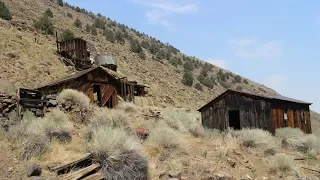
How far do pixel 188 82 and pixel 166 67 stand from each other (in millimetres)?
5158

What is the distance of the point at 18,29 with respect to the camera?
39.3 metres

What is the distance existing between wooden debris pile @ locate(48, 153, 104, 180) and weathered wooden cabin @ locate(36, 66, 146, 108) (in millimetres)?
15405

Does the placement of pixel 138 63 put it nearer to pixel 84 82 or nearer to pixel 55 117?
pixel 84 82

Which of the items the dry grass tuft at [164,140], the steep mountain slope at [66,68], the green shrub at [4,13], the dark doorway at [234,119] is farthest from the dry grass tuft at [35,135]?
the green shrub at [4,13]

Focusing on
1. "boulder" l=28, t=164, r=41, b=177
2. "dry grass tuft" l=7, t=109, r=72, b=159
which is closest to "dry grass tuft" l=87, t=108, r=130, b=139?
"dry grass tuft" l=7, t=109, r=72, b=159

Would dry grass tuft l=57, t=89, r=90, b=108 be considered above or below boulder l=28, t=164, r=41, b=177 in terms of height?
above

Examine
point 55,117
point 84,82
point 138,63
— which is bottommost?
point 55,117

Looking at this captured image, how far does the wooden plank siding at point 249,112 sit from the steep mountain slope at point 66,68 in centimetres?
1276

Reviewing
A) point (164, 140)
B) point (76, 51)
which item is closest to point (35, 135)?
point (164, 140)

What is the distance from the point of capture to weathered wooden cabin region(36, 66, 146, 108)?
2595 centimetres

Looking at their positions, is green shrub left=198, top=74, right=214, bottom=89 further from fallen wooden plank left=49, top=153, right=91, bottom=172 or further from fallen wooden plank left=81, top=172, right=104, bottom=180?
fallen wooden plank left=81, top=172, right=104, bottom=180

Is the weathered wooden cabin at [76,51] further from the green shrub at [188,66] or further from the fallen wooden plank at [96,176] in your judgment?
the fallen wooden plank at [96,176]

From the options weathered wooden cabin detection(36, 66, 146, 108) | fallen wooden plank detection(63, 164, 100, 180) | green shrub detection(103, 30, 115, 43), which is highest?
green shrub detection(103, 30, 115, 43)

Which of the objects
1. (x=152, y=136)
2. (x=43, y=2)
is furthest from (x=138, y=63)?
(x=152, y=136)
